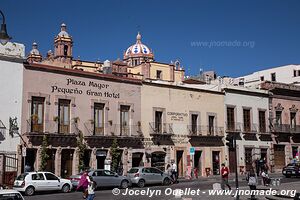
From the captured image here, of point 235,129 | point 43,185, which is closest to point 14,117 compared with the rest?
point 43,185

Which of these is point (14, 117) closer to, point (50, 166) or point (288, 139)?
point (50, 166)

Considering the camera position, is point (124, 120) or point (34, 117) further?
point (124, 120)

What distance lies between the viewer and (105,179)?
2741cm

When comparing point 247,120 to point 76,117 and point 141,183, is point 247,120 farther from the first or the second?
point 76,117

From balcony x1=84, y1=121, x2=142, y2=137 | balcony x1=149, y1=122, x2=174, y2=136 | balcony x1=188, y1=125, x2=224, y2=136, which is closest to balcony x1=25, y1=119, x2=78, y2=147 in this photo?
balcony x1=84, y1=121, x2=142, y2=137

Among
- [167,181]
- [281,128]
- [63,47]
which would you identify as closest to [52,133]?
[167,181]

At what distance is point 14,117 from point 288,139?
30.8 meters

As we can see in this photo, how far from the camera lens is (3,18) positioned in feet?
50.3

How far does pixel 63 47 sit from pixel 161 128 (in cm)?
4091

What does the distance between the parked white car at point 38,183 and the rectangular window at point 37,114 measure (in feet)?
19.4

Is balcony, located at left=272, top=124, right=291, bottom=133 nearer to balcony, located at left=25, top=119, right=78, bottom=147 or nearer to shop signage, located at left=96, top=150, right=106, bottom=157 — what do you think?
shop signage, located at left=96, top=150, right=106, bottom=157

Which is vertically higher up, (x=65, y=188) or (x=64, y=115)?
(x=64, y=115)

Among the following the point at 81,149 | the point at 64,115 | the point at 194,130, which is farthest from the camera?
the point at 194,130

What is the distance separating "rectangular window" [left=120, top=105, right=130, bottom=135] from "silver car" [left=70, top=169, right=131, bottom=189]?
709 cm
